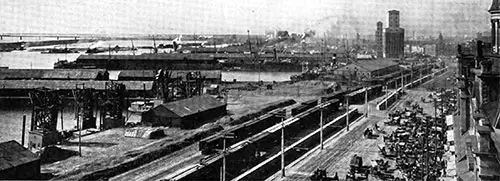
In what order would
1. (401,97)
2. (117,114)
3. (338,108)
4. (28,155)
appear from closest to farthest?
(28,155) → (117,114) → (338,108) → (401,97)

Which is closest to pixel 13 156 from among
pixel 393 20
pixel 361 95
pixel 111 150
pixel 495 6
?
pixel 111 150

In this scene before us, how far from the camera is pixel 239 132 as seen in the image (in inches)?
1112

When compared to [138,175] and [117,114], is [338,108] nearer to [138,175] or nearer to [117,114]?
[117,114]

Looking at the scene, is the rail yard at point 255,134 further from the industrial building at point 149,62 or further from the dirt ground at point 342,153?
the industrial building at point 149,62

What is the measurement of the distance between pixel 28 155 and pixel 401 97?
4155 cm

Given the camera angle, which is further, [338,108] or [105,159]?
[338,108]

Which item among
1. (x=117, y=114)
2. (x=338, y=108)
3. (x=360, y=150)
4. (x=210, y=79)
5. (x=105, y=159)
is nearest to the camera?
(x=105, y=159)

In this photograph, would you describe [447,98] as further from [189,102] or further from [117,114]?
[117,114]

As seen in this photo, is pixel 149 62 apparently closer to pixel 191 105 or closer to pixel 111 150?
pixel 191 105

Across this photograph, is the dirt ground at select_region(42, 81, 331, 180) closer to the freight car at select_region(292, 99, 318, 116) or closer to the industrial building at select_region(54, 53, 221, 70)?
the freight car at select_region(292, 99, 318, 116)

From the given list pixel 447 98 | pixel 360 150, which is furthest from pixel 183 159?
pixel 447 98

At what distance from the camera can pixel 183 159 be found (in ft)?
78.0

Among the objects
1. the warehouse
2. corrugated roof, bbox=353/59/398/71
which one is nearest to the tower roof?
the warehouse

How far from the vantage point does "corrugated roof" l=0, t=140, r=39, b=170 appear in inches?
735
